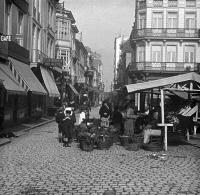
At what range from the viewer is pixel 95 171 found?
8.94m

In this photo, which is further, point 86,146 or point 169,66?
point 169,66

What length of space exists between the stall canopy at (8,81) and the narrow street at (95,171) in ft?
13.9

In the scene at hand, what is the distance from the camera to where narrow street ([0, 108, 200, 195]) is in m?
7.21

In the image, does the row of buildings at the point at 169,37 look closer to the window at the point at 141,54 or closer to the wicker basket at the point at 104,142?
the window at the point at 141,54

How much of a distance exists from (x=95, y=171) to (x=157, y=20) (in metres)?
35.7

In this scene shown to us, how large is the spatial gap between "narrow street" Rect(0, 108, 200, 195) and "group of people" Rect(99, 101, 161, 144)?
44.0 inches

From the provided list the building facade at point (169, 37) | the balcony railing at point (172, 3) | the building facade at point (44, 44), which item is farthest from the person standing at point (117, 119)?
the balcony railing at point (172, 3)

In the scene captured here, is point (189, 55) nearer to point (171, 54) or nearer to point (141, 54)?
point (171, 54)

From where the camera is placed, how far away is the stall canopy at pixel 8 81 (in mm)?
16852

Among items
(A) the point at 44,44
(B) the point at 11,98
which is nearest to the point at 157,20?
(A) the point at 44,44

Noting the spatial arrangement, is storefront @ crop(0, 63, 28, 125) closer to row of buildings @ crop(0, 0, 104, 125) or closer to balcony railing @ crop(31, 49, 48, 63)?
row of buildings @ crop(0, 0, 104, 125)

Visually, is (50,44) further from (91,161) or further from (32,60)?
(91,161)

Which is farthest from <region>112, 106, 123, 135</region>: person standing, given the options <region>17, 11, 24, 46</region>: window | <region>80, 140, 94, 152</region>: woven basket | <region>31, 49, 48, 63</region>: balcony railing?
<region>31, 49, 48, 63</region>: balcony railing

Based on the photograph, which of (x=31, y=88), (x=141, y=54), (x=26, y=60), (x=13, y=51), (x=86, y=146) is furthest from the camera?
(x=141, y=54)
